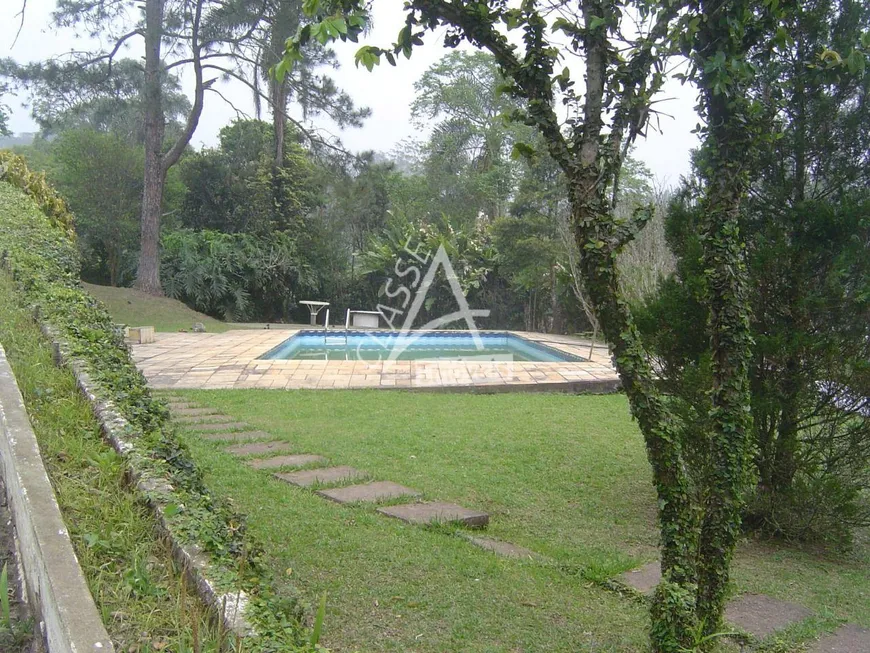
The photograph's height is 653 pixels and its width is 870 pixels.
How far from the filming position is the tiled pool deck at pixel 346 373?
8.59 metres

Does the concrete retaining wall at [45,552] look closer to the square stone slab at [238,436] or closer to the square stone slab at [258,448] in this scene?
the square stone slab at [258,448]

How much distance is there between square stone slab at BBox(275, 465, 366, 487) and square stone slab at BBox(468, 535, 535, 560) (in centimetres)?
121

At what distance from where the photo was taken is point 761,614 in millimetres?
3113

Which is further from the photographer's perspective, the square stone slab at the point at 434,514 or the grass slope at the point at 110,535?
the square stone slab at the point at 434,514

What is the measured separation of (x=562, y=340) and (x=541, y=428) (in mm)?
8413

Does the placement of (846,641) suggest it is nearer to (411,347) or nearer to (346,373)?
(346,373)

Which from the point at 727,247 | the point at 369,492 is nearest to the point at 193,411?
the point at 369,492

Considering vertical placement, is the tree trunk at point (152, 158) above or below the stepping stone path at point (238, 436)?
above

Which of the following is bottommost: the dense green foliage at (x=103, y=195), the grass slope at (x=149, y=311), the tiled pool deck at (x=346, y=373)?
the tiled pool deck at (x=346, y=373)

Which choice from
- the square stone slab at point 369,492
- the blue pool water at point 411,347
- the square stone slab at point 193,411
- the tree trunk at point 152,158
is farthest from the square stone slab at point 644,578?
the tree trunk at point 152,158

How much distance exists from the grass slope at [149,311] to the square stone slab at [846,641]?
13.6 m

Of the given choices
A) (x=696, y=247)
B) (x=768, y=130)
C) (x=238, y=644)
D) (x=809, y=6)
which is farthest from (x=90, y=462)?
(x=809, y=6)

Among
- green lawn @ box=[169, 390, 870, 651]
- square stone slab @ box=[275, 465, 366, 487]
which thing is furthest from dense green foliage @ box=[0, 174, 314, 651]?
square stone slab @ box=[275, 465, 366, 487]

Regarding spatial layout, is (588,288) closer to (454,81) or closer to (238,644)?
(238,644)
